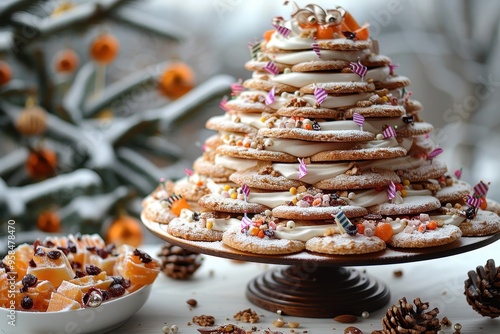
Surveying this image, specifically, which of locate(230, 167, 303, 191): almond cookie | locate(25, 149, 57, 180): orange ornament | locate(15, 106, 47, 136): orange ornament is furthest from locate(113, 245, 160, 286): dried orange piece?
locate(25, 149, 57, 180): orange ornament

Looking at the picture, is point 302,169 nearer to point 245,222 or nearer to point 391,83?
point 245,222

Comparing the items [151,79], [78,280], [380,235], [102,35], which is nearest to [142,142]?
[151,79]

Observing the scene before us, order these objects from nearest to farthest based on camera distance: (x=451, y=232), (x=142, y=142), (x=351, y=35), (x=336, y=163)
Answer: (x=451, y=232), (x=336, y=163), (x=351, y=35), (x=142, y=142)

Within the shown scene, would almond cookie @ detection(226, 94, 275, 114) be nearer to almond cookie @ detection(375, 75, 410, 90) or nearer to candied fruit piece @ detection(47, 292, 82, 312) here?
almond cookie @ detection(375, 75, 410, 90)

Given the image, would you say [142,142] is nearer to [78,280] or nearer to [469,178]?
[78,280]

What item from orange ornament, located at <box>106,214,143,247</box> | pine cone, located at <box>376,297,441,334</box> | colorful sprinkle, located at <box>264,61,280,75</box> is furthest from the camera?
orange ornament, located at <box>106,214,143,247</box>
